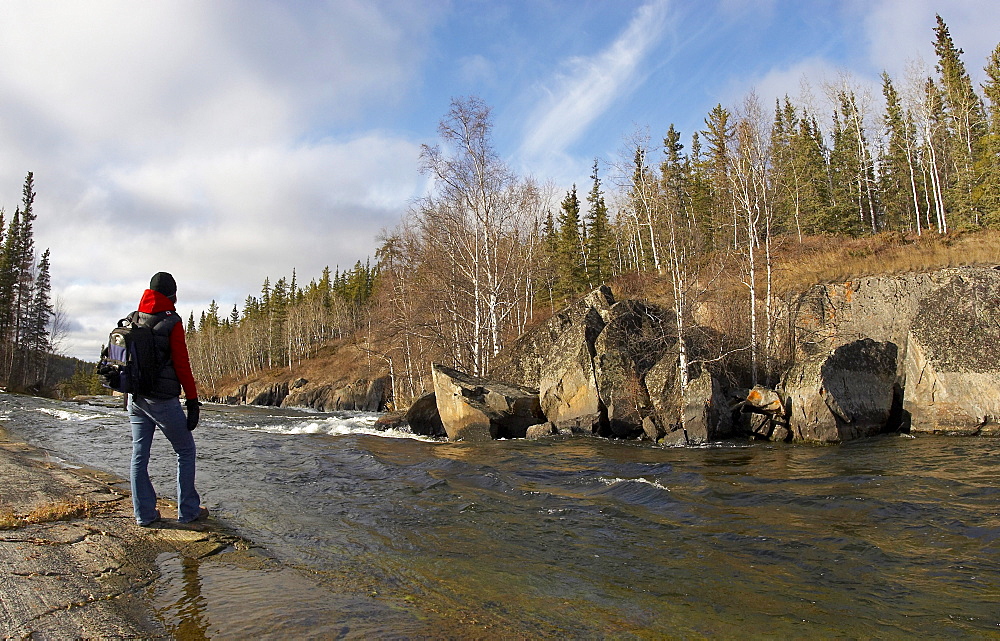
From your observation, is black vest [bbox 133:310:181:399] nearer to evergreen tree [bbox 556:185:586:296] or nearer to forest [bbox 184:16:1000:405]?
forest [bbox 184:16:1000:405]

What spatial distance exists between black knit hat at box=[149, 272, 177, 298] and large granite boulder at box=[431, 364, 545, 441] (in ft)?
37.4

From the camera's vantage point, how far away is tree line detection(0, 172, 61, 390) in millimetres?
49156

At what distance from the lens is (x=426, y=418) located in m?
18.7

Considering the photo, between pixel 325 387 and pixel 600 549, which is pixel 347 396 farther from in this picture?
pixel 600 549

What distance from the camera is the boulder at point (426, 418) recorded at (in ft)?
61.1

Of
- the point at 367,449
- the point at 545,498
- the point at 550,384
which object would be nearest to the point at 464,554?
the point at 545,498

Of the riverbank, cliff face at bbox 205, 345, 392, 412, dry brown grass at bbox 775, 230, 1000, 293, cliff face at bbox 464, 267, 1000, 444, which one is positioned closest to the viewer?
the riverbank

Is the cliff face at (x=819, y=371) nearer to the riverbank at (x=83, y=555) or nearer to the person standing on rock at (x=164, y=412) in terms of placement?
the person standing on rock at (x=164, y=412)

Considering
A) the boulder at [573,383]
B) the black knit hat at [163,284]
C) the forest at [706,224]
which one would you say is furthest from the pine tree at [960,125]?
the black knit hat at [163,284]

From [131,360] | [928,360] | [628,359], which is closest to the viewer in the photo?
[131,360]

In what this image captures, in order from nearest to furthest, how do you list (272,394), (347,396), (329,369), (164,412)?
(164,412) < (347,396) < (329,369) < (272,394)

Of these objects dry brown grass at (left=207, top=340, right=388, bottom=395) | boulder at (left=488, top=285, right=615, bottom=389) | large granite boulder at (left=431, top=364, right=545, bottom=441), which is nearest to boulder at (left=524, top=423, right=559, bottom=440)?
large granite boulder at (left=431, top=364, right=545, bottom=441)

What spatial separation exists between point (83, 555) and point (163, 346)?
1.93 meters

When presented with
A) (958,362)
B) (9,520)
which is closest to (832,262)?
(958,362)
